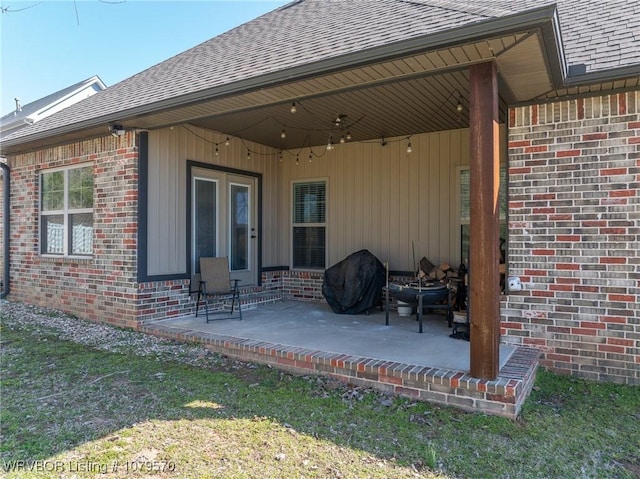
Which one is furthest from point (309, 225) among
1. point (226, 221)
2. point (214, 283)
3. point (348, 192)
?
point (214, 283)

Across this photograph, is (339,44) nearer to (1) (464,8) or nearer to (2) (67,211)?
(1) (464,8)

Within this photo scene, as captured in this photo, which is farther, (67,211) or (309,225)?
(309,225)

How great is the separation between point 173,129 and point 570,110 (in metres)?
4.88

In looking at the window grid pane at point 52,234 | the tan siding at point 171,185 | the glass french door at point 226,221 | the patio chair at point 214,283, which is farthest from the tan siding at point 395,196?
Result: the window grid pane at point 52,234

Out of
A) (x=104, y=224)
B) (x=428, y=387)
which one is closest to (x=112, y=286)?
(x=104, y=224)

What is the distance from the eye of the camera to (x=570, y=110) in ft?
13.1

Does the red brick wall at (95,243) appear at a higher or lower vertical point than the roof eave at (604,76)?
lower

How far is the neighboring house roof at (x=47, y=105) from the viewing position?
1225 cm

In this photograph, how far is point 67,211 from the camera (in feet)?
21.7

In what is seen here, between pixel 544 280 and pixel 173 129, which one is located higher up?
pixel 173 129

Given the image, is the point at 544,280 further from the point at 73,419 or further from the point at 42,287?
the point at 42,287

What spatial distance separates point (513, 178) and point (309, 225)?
13.0 feet

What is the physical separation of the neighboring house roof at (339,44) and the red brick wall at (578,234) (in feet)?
1.32

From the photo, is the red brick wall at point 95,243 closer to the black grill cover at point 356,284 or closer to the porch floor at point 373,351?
the porch floor at point 373,351
